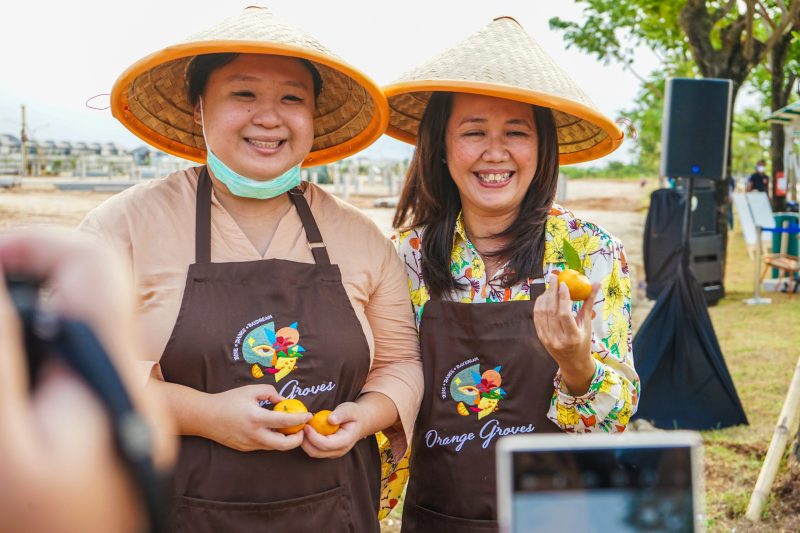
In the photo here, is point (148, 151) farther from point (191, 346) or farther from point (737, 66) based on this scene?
A: point (191, 346)

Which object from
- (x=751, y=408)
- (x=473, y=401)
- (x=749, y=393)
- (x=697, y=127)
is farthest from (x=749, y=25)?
(x=473, y=401)

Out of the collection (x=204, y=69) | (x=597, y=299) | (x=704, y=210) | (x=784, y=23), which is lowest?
(x=704, y=210)

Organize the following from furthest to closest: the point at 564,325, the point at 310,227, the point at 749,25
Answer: the point at 749,25, the point at 310,227, the point at 564,325

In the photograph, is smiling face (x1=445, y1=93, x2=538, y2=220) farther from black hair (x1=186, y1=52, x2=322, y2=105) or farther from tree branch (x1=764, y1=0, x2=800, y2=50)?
tree branch (x1=764, y1=0, x2=800, y2=50)

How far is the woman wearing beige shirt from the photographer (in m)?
1.79

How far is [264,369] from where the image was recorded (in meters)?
1.83

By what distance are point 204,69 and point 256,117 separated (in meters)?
0.23

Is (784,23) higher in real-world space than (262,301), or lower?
higher

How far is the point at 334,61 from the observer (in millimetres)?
1977

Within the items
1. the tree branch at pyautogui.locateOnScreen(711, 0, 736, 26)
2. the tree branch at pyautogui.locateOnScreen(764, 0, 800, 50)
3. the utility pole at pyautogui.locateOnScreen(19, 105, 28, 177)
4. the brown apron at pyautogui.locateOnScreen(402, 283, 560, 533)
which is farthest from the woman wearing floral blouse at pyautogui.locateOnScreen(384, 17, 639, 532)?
the utility pole at pyautogui.locateOnScreen(19, 105, 28, 177)

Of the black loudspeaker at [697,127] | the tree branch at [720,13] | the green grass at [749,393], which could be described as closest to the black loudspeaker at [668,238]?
the green grass at [749,393]

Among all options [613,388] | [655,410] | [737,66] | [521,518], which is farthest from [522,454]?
[737,66]

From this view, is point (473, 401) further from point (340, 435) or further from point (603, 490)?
point (603, 490)

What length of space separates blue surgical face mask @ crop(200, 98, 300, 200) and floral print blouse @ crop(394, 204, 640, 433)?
48 cm
